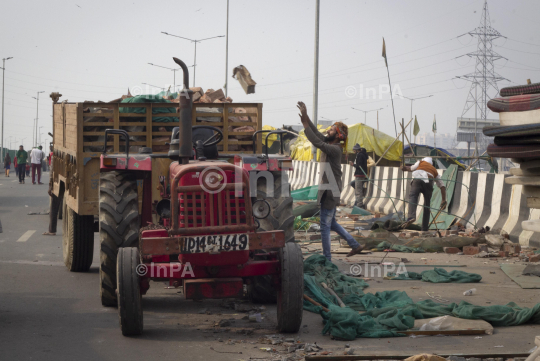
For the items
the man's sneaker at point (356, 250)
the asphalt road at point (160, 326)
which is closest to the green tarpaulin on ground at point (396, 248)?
the man's sneaker at point (356, 250)

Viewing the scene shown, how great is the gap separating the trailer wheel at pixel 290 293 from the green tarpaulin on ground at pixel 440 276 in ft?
10.7

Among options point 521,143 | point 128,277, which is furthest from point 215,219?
point 521,143

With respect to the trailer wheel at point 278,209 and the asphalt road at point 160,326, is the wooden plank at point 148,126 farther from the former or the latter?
the trailer wheel at point 278,209

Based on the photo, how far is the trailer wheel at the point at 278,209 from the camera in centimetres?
745

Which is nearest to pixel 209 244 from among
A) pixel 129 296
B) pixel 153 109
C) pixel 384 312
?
pixel 129 296

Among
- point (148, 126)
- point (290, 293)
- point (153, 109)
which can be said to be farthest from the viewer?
point (153, 109)

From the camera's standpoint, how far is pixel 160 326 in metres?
6.59

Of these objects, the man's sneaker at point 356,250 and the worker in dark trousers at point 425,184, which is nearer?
the man's sneaker at point 356,250

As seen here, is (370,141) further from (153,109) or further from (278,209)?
(278,209)

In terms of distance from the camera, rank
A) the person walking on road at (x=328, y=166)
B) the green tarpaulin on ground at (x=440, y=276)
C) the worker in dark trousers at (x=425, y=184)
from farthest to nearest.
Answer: the worker in dark trousers at (x=425, y=184), the person walking on road at (x=328, y=166), the green tarpaulin on ground at (x=440, y=276)

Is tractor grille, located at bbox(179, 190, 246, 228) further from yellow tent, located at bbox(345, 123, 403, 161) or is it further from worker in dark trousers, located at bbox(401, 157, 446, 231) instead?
yellow tent, located at bbox(345, 123, 403, 161)

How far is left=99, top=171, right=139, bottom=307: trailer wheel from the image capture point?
279 inches

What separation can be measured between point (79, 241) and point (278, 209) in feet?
11.6

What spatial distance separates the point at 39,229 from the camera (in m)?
14.9
